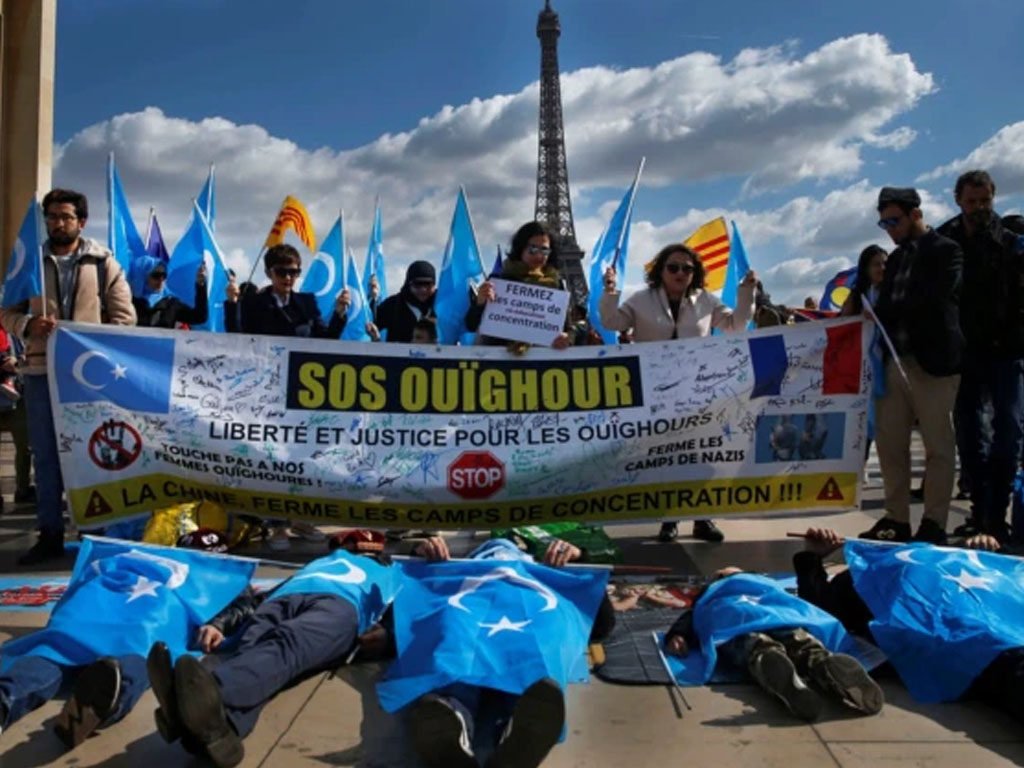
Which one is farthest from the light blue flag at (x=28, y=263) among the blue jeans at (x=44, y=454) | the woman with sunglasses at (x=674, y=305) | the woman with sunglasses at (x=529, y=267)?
the woman with sunglasses at (x=674, y=305)

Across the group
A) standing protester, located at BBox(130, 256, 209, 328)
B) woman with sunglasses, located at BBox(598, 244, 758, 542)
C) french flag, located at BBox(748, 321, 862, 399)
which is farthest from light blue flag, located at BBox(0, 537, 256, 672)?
standing protester, located at BBox(130, 256, 209, 328)

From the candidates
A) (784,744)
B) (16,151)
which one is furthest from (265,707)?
(16,151)

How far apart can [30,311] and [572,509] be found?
11.3 ft

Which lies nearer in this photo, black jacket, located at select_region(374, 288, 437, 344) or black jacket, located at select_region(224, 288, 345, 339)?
black jacket, located at select_region(224, 288, 345, 339)

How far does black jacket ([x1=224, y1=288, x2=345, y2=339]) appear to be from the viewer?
6285mm

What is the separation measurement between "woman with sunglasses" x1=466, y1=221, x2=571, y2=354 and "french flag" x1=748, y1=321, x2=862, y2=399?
121 centimetres

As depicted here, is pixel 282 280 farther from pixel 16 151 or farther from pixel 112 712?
pixel 16 151

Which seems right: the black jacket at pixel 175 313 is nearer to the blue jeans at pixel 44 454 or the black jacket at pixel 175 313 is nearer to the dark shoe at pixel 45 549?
the blue jeans at pixel 44 454

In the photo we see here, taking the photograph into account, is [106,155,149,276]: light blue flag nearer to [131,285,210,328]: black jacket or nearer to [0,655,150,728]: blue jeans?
[131,285,210,328]: black jacket

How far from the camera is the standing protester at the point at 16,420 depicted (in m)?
7.81

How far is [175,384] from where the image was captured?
17.7ft

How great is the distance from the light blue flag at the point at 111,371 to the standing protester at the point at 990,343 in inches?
203

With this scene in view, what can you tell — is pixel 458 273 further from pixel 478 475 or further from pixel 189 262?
pixel 189 262

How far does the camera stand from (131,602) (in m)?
3.61
